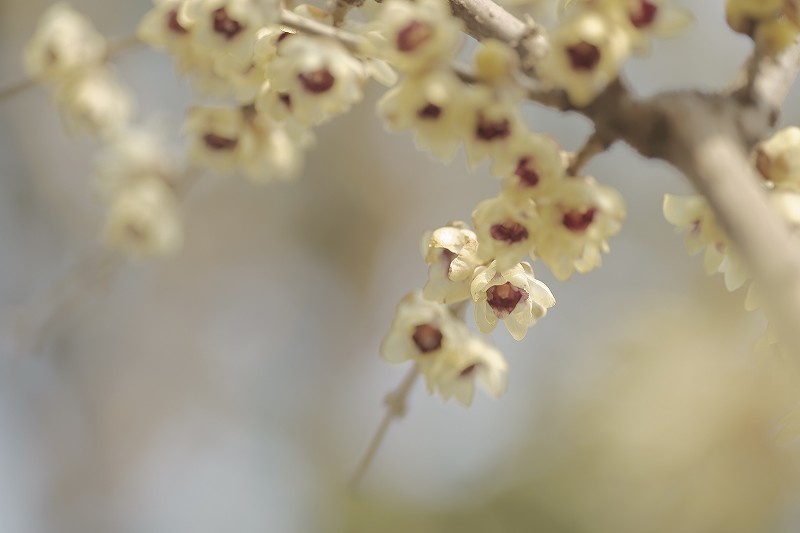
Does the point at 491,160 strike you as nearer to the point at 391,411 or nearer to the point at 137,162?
the point at 391,411

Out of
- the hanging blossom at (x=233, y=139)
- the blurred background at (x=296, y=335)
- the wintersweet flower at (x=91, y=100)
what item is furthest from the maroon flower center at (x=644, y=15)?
the blurred background at (x=296, y=335)

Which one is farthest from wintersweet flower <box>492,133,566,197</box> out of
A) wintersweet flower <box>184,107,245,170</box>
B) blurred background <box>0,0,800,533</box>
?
blurred background <box>0,0,800,533</box>

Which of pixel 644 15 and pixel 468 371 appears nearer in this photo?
pixel 644 15

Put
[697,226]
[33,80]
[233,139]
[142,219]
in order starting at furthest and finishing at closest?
[142,219]
[33,80]
[233,139]
[697,226]

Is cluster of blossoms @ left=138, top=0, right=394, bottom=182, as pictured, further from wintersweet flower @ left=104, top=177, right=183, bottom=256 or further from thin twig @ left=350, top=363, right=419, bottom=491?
wintersweet flower @ left=104, top=177, right=183, bottom=256

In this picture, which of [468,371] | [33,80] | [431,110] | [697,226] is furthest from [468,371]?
[33,80]
